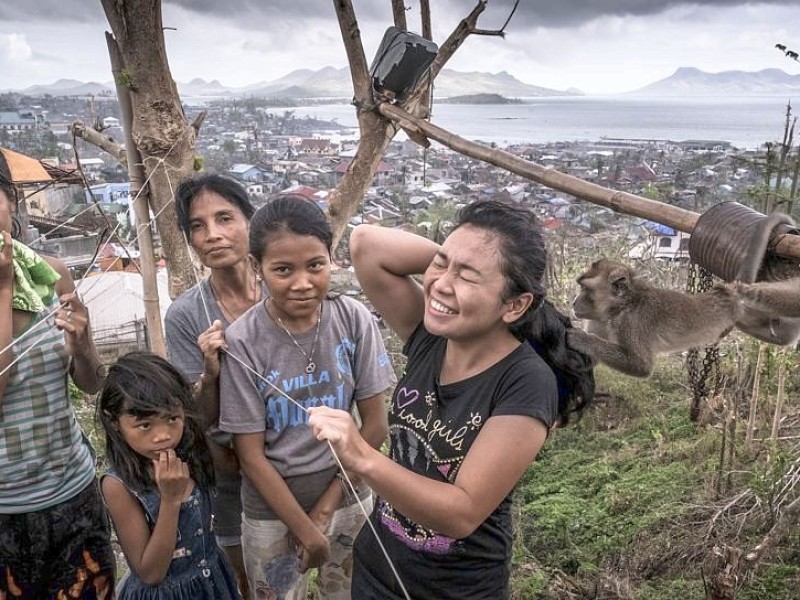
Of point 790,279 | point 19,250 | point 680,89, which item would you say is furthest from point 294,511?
point 680,89

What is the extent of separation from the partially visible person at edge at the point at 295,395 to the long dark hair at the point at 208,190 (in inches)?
14.7

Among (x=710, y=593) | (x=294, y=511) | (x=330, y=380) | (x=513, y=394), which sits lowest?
(x=710, y=593)

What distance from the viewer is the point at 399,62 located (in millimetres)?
3066

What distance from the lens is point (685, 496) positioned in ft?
20.5

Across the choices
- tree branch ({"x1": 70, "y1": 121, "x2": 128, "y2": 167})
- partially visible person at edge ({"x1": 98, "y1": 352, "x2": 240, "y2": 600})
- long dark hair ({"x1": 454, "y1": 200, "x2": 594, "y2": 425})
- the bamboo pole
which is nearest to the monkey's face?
the bamboo pole

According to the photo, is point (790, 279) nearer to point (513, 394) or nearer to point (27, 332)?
point (513, 394)

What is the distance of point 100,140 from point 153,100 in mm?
767

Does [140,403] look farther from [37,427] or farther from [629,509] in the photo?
[629,509]

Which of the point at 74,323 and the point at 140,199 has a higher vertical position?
the point at 140,199

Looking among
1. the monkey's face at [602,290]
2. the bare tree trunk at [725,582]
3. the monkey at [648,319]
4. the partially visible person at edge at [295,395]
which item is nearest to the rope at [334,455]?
the partially visible person at edge at [295,395]

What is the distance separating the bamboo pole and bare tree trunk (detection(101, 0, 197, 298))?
1342mm

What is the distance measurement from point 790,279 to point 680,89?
60.5 m

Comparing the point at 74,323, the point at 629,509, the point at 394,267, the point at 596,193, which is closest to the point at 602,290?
the point at 596,193

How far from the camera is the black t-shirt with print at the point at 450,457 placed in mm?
1356
